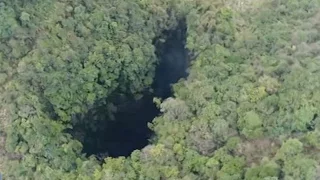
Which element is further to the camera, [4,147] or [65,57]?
[65,57]

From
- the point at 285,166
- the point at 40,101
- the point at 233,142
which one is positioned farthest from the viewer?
the point at 40,101

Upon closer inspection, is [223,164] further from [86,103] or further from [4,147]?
[4,147]

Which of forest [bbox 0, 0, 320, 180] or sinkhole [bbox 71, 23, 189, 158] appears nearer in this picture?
forest [bbox 0, 0, 320, 180]

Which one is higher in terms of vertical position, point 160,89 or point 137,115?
point 160,89

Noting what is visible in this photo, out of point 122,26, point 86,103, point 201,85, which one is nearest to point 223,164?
point 201,85
